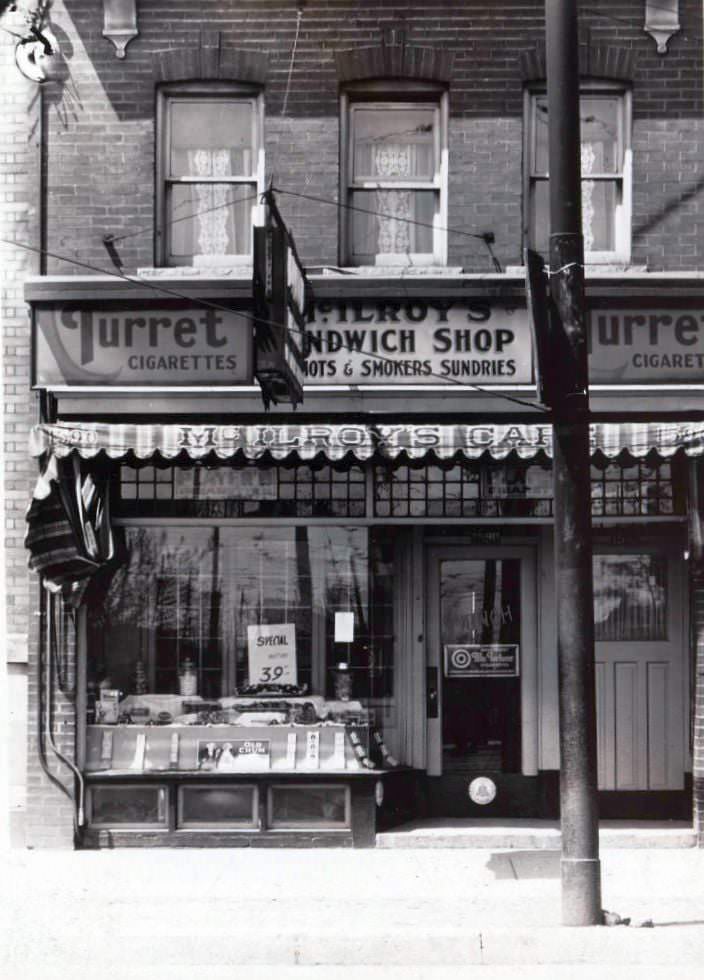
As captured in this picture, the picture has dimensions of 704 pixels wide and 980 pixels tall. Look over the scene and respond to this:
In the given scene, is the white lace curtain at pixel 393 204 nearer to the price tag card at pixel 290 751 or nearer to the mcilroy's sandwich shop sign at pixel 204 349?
the mcilroy's sandwich shop sign at pixel 204 349

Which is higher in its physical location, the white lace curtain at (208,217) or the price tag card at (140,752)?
the white lace curtain at (208,217)

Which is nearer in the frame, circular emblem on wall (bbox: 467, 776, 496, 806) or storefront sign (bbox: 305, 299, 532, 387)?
storefront sign (bbox: 305, 299, 532, 387)

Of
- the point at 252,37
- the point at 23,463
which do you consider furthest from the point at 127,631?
the point at 252,37

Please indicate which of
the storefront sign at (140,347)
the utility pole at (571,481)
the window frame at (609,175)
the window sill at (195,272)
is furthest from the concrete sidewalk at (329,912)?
the window frame at (609,175)

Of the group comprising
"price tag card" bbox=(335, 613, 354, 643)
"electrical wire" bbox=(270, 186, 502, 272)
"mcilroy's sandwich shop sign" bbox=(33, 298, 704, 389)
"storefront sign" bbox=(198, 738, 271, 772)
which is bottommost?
"storefront sign" bbox=(198, 738, 271, 772)

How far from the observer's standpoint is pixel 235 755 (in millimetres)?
10852

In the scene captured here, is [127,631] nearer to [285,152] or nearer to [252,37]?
[285,152]

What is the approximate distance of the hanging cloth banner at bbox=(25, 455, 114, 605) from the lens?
10391mm

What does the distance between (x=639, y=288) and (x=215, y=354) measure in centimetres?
346

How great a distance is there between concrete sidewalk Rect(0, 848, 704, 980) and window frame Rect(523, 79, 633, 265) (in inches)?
193

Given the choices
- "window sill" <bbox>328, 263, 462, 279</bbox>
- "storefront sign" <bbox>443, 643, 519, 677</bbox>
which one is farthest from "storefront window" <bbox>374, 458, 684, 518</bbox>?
A: "window sill" <bbox>328, 263, 462, 279</bbox>

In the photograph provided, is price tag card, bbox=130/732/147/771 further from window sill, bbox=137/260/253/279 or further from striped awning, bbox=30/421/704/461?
window sill, bbox=137/260/253/279

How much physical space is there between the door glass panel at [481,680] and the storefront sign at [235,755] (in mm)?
1616

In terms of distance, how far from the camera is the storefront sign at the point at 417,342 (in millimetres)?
10820
